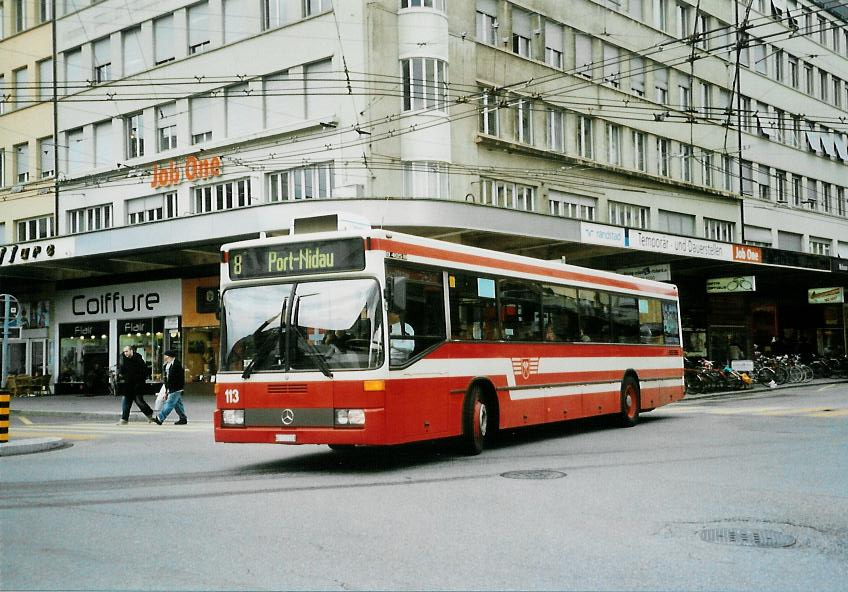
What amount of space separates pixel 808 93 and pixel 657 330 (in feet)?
129

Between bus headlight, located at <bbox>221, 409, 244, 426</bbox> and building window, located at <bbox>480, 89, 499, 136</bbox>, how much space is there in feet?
63.9

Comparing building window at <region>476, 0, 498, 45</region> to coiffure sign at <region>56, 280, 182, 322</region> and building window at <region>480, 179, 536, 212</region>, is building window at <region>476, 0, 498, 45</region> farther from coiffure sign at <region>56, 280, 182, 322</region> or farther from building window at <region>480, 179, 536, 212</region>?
coiffure sign at <region>56, 280, 182, 322</region>

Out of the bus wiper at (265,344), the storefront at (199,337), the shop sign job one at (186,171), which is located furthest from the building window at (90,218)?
the bus wiper at (265,344)

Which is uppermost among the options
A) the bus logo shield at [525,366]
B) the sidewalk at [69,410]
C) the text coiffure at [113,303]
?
the text coiffure at [113,303]

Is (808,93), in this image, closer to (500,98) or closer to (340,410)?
(500,98)

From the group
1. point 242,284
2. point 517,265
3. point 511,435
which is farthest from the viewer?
point 511,435

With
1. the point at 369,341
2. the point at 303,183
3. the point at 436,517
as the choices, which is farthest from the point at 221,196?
the point at 436,517

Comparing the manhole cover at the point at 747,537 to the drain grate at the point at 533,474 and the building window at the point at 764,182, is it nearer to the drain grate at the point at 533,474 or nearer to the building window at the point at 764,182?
the drain grate at the point at 533,474

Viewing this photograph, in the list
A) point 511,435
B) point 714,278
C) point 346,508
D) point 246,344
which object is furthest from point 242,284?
point 714,278

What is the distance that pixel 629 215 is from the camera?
37.5 meters

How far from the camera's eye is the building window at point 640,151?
38.1 metres

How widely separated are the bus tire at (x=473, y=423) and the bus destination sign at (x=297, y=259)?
273 centimetres

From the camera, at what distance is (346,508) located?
27.5 feet

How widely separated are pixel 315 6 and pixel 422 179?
6758mm
